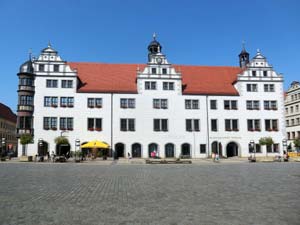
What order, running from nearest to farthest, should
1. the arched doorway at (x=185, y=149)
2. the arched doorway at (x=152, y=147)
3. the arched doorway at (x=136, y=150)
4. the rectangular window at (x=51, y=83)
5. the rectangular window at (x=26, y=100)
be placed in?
the rectangular window at (x=26, y=100)
the rectangular window at (x=51, y=83)
the arched doorway at (x=136, y=150)
the arched doorway at (x=152, y=147)
the arched doorway at (x=185, y=149)

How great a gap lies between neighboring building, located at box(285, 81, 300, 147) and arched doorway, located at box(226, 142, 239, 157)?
27.1m

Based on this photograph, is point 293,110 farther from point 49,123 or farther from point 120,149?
point 49,123

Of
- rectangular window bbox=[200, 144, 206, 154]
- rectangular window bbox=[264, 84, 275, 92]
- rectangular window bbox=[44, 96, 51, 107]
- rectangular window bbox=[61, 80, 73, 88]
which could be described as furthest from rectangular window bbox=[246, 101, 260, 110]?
rectangular window bbox=[44, 96, 51, 107]

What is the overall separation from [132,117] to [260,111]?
21299mm

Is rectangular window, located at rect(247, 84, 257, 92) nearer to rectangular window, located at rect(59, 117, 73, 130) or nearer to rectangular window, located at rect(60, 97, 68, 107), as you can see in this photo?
rectangular window, located at rect(59, 117, 73, 130)

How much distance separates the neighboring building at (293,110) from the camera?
2689 inches

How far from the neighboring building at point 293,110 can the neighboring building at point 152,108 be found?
865 inches

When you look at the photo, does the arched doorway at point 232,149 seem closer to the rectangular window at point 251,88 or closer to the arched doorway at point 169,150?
the arched doorway at point 169,150

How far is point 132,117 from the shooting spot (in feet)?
151

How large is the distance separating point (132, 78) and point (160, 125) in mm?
9753

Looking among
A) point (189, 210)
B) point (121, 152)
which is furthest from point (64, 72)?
point (189, 210)

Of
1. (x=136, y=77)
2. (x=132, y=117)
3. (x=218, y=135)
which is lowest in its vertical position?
(x=218, y=135)

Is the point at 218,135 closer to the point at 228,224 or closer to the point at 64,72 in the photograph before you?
the point at 64,72

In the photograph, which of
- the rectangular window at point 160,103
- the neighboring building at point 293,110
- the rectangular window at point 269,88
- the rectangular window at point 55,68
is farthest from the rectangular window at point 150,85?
the neighboring building at point 293,110
